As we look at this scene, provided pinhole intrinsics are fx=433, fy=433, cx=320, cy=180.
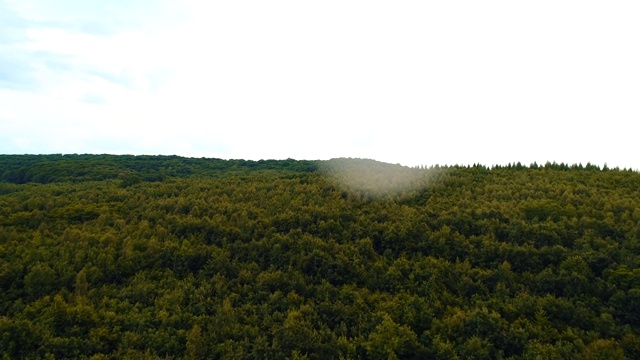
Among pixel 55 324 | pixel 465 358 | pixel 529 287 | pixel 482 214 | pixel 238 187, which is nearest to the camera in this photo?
pixel 465 358

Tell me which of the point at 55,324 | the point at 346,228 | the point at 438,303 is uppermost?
the point at 346,228

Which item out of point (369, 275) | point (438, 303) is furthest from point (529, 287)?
point (369, 275)

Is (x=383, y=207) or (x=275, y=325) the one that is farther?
(x=383, y=207)

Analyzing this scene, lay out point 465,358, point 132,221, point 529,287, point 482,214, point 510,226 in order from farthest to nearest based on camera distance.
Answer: point 132,221 < point 482,214 < point 510,226 < point 529,287 < point 465,358

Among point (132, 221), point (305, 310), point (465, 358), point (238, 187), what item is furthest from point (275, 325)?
point (238, 187)

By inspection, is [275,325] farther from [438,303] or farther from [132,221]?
[132,221]

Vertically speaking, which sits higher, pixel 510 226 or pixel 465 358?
pixel 510 226
